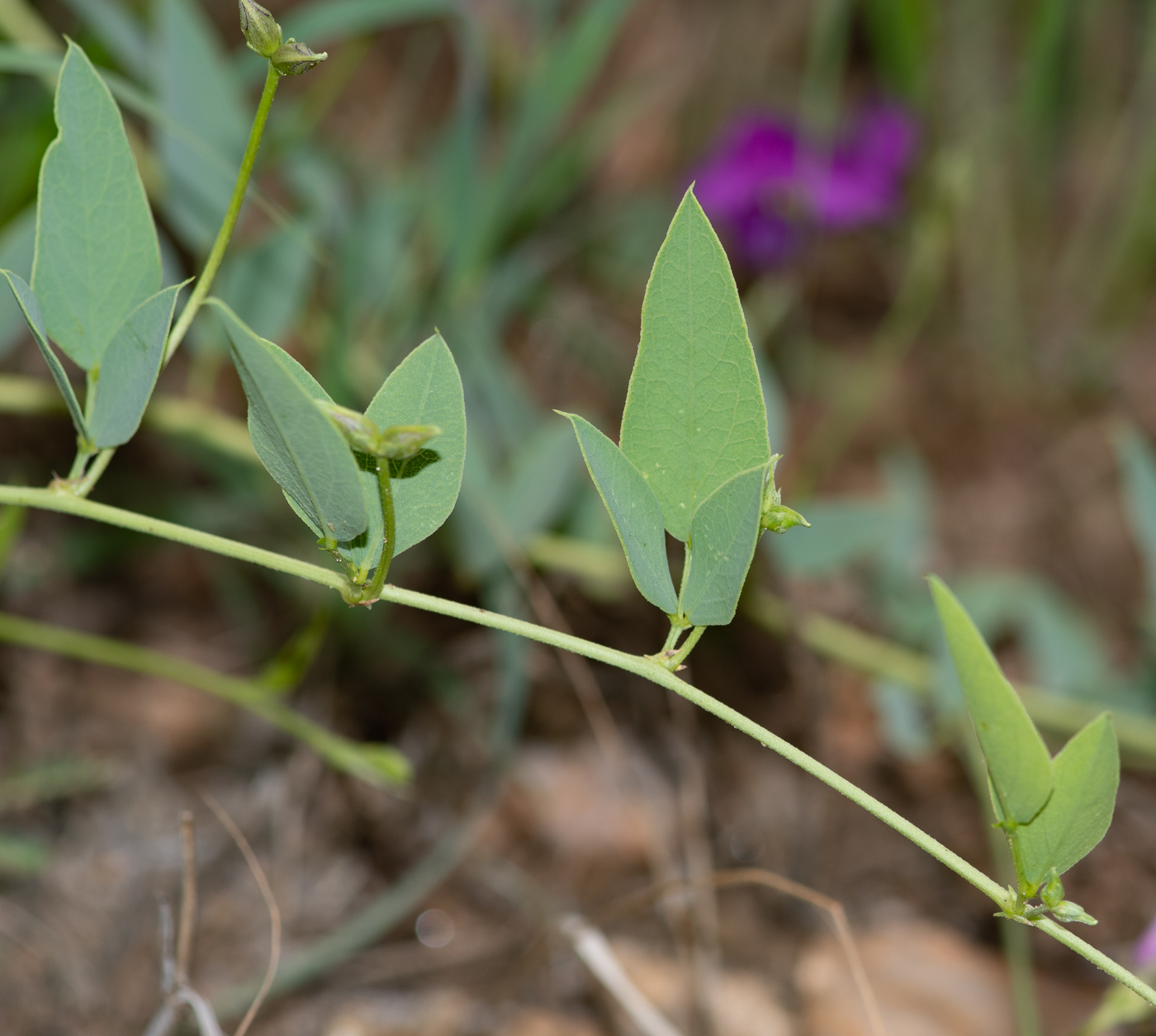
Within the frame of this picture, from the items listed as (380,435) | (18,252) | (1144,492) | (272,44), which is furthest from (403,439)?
(1144,492)

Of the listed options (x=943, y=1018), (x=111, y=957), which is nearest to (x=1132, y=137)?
(x=943, y=1018)

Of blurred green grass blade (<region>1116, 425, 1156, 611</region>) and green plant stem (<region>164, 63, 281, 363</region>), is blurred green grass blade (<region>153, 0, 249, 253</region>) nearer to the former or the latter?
green plant stem (<region>164, 63, 281, 363</region>)

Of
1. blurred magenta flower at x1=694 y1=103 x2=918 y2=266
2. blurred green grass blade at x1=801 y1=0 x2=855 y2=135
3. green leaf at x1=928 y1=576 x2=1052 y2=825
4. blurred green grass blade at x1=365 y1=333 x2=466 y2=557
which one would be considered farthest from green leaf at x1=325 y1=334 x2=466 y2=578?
blurred magenta flower at x1=694 y1=103 x2=918 y2=266

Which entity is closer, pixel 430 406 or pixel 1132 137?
pixel 430 406

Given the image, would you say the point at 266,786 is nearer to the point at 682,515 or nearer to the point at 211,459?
the point at 211,459

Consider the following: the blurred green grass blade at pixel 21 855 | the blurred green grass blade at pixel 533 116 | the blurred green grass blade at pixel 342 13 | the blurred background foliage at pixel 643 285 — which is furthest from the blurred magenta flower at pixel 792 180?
the blurred green grass blade at pixel 21 855

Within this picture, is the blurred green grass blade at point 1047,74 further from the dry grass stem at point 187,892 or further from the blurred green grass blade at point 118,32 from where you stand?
the dry grass stem at point 187,892

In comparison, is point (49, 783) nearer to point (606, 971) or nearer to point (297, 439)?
point (606, 971)
